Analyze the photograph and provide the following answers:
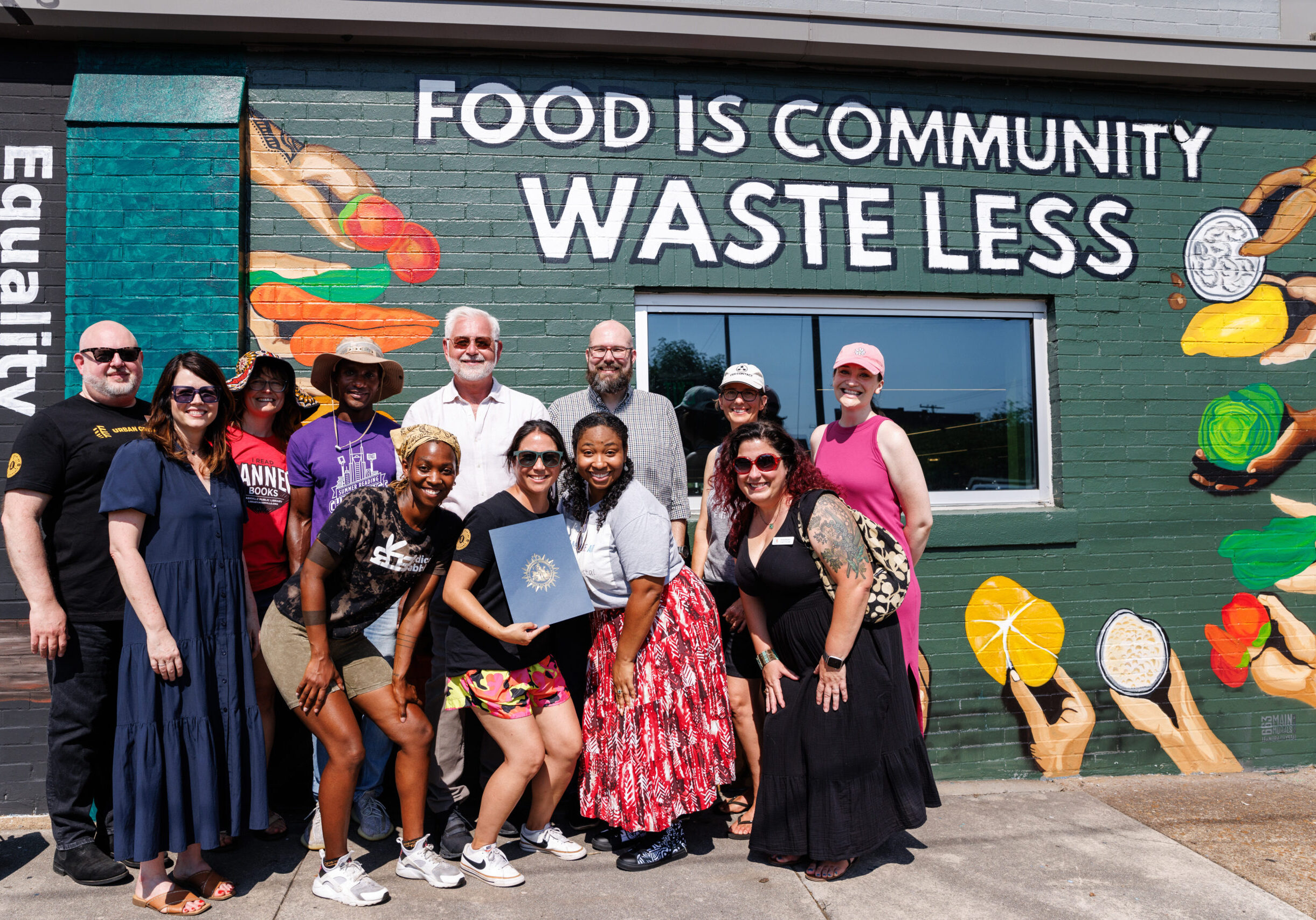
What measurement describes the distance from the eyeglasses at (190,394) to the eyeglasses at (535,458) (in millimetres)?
1220

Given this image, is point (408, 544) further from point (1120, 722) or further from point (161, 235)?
point (1120, 722)

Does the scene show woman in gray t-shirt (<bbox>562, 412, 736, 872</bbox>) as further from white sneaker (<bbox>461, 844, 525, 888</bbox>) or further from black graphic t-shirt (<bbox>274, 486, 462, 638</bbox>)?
black graphic t-shirt (<bbox>274, 486, 462, 638</bbox>)

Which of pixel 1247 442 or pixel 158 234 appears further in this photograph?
pixel 1247 442

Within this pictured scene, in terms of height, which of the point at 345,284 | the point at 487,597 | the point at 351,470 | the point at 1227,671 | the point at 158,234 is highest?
the point at 158,234

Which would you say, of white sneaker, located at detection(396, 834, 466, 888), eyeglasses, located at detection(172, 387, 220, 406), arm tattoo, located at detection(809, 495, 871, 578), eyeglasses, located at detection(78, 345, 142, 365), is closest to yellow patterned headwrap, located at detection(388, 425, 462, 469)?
eyeglasses, located at detection(172, 387, 220, 406)

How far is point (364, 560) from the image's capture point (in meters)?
2.97

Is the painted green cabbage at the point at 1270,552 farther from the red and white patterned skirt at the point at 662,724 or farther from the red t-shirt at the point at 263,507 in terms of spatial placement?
the red t-shirt at the point at 263,507

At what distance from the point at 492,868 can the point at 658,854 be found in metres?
0.70

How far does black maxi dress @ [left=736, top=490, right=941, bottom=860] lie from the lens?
3186 mm

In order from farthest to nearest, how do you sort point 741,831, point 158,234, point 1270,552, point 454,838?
point 1270,552 → point 158,234 → point 741,831 → point 454,838

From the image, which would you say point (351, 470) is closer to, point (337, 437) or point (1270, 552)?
point (337, 437)

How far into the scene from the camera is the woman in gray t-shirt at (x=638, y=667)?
126 inches

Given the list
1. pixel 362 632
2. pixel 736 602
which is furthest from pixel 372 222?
pixel 736 602

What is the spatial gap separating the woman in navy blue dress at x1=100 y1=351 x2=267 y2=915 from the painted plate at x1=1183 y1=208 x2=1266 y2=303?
5573mm
